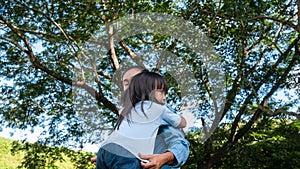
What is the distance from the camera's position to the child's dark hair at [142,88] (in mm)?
1395

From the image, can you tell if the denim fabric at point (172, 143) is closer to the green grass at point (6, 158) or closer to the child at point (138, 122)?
the child at point (138, 122)

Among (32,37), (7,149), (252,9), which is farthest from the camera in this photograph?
(7,149)

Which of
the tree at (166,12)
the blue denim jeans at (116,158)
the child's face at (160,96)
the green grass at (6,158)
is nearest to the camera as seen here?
the blue denim jeans at (116,158)

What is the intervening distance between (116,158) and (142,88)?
0.25m

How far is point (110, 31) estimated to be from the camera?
6.12 feet

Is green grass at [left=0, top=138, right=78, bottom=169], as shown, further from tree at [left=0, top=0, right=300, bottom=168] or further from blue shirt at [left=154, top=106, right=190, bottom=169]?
blue shirt at [left=154, top=106, right=190, bottom=169]

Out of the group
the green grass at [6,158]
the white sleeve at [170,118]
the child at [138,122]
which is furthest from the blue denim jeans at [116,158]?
the green grass at [6,158]

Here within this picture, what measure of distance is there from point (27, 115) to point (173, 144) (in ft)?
16.3

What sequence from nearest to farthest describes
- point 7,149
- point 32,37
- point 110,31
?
point 110,31, point 32,37, point 7,149

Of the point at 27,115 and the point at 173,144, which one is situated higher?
the point at 27,115

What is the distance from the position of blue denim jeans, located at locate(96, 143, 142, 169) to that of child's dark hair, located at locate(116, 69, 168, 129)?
9cm

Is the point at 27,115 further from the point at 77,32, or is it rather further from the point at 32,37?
the point at 77,32

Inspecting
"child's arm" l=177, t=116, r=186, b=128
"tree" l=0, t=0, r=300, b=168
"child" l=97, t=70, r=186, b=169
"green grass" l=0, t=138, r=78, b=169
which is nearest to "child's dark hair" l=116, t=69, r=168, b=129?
"child" l=97, t=70, r=186, b=169

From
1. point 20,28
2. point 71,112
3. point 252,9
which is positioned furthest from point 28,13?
point 252,9
